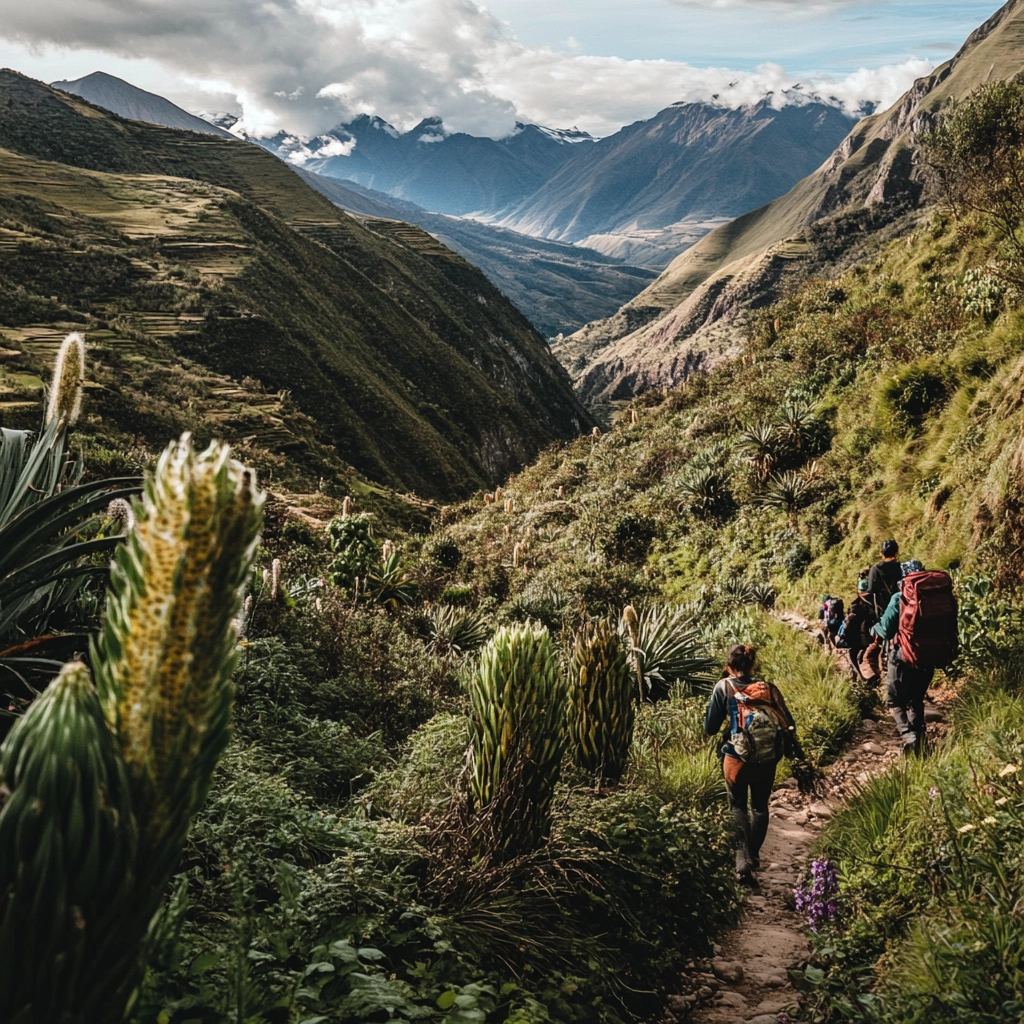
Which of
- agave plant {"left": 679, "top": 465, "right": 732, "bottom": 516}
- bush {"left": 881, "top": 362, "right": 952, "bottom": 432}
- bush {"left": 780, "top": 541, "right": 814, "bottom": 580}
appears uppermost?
bush {"left": 881, "top": 362, "right": 952, "bottom": 432}

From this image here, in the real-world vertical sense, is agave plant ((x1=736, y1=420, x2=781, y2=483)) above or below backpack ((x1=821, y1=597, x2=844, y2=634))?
above

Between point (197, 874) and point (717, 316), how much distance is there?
15387 cm

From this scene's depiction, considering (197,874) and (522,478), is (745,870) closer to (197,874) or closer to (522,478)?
(197,874)

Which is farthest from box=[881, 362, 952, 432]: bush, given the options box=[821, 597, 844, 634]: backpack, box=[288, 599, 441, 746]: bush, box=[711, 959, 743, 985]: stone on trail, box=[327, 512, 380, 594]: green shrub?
box=[711, 959, 743, 985]: stone on trail

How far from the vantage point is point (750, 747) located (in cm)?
439

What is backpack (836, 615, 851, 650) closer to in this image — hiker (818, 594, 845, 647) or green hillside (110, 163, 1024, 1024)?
hiker (818, 594, 845, 647)

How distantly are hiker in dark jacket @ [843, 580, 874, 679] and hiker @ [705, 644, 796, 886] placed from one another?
3.45 m

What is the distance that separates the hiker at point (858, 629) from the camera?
7527 millimetres

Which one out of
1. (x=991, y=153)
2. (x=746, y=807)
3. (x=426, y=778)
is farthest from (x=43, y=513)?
(x=991, y=153)

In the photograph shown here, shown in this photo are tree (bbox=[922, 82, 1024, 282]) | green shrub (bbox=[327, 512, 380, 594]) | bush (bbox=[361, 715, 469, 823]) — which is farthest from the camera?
tree (bbox=[922, 82, 1024, 282])

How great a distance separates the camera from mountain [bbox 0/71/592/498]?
38469 mm

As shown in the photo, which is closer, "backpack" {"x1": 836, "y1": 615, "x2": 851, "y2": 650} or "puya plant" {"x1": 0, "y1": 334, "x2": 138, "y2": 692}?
"puya plant" {"x1": 0, "y1": 334, "x2": 138, "y2": 692}

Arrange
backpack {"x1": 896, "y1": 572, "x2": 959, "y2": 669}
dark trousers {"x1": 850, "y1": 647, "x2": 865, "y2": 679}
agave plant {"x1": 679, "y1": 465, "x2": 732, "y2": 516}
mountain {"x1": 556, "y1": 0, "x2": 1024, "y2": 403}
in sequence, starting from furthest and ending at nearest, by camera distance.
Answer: mountain {"x1": 556, "y1": 0, "x2": 1024, "y2": 403}
agave plant {"x1": 679, "y1": 465, "x2": 732, "y2": 516}
dark trousers {"x1": 850, "y1": 647, "x2": 865, "y2": 679}
backpack {"x1": 896, "y1": 572, "x2": 959, "y2": 669}

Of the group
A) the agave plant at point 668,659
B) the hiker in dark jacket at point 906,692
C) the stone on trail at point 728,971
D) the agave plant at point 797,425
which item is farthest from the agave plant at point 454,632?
the stone on trail at point 728,971
